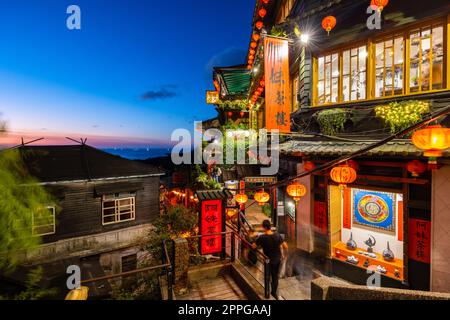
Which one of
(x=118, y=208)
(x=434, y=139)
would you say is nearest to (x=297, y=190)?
(x=434, y=139)

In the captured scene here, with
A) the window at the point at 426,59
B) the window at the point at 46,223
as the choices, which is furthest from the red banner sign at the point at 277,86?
the window at the point at 46,223

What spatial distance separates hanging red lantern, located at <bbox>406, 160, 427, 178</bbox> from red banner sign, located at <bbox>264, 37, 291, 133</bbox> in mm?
4200

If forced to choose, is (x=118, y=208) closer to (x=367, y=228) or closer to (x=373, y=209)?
(x=367, y=228)

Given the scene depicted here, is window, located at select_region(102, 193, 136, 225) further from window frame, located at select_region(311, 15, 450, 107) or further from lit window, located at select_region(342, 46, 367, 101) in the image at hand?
lit window, located at select_region(342, 46, 367, 101)

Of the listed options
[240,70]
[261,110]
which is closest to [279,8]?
[261,110]

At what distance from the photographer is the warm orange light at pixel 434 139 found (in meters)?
4.31

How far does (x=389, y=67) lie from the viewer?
7.91 metres

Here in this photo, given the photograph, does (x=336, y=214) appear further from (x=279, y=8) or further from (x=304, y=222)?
(x=279, y=8)

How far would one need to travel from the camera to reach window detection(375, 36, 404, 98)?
25.2 feet

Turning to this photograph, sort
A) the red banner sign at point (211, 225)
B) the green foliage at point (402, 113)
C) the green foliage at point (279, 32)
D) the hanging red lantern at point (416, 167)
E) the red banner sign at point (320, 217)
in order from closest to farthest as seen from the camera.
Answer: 1. the hanging red lantern at point (416, 167)
2. the green foliage at point (402, 113)
3. the red banner sign at point (211, 225)
4. the red banner sign at point (320, 217)
5. the green foliage at point (279, 32)

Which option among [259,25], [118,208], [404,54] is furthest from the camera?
[118,208]

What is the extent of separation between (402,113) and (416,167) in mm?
1936

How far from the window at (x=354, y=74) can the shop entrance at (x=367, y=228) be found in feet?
12.9

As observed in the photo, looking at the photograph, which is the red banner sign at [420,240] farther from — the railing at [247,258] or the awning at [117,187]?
the awning at [117,187]
